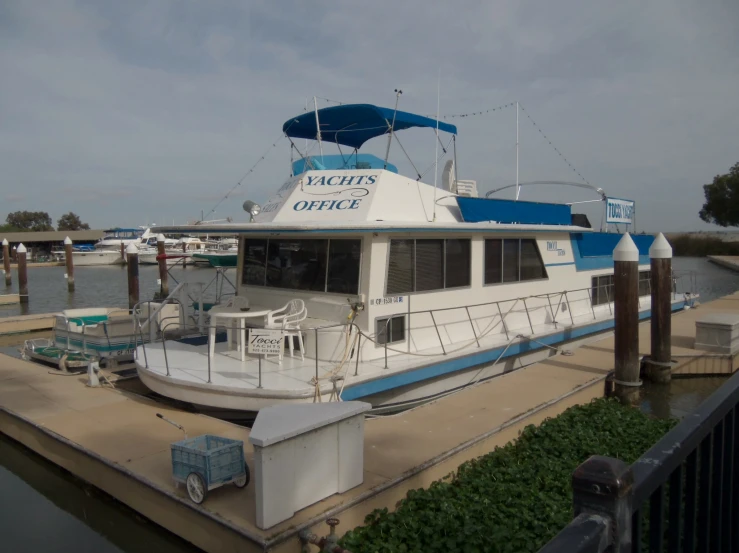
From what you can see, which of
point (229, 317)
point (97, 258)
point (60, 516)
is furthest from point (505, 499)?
point (97, 258)

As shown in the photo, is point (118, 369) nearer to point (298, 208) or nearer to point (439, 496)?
point (298, 208)

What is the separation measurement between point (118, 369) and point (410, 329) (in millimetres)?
5272

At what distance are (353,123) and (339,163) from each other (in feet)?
2.80

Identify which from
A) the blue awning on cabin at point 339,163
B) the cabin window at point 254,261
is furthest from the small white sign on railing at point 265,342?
the blue awning on cabin at point 339,163

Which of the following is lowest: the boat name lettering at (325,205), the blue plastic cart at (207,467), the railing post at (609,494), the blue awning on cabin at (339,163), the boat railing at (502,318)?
the blue plastic cart at (207,467)

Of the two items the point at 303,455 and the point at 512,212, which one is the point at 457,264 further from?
the point at 303,455

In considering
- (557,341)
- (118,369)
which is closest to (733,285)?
(557,341)

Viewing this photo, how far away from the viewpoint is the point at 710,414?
2189 mm

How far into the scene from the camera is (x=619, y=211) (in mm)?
15125

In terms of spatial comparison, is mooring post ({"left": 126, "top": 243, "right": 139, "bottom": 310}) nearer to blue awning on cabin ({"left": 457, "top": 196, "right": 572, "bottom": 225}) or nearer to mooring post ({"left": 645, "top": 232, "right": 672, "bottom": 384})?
blue awning on cabin ({"left": 457, "top": 196, "right": 572, "bottom": 225})

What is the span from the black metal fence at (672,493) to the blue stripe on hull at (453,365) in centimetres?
509

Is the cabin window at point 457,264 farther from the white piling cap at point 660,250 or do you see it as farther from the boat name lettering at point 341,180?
the white piling cap at point 660,250

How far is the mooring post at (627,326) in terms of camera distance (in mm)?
9148

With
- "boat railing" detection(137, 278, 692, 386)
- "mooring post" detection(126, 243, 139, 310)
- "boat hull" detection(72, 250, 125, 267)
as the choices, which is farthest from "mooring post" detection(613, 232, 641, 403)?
"boat hull" detection(72, 250, 125, 267)
